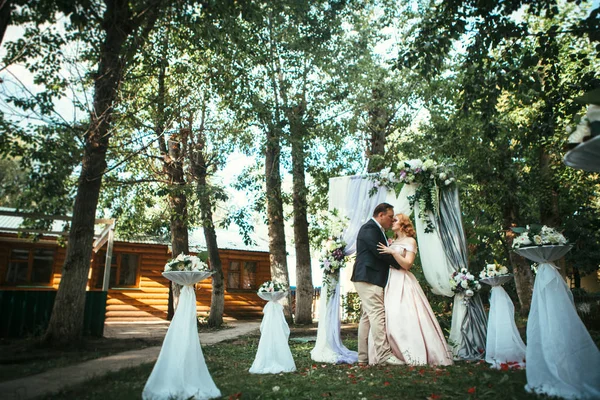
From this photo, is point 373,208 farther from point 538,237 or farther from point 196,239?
point 196,239

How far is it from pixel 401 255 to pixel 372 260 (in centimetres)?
45

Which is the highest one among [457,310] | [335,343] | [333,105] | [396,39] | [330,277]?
[396,39]

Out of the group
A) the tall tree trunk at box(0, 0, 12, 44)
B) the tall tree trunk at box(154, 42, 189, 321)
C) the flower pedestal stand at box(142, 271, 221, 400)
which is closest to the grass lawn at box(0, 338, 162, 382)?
the flower pedestal stand at box(142, 271, 221, 400)

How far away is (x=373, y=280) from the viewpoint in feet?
21.6

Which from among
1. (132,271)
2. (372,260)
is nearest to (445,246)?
(372,260)

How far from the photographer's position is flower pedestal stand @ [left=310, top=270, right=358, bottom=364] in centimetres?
714

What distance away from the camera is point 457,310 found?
286 inches

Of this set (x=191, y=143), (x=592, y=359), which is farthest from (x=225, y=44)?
(x=592, y=359)

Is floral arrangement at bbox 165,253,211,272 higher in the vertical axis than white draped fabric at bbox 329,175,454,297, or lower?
lower

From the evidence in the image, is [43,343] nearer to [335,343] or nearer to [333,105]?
[335,343]

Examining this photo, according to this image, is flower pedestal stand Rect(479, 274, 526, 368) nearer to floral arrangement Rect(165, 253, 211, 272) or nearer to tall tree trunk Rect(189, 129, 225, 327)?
floral arrangement Rect(165, 253, 211, 272)

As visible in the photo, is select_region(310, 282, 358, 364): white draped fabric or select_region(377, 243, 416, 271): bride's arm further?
select_region(310, 282, 358, 364): white draped fabric

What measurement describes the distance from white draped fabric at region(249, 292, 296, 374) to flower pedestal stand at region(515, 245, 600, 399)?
10.3 feet

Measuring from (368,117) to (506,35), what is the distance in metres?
9.17
